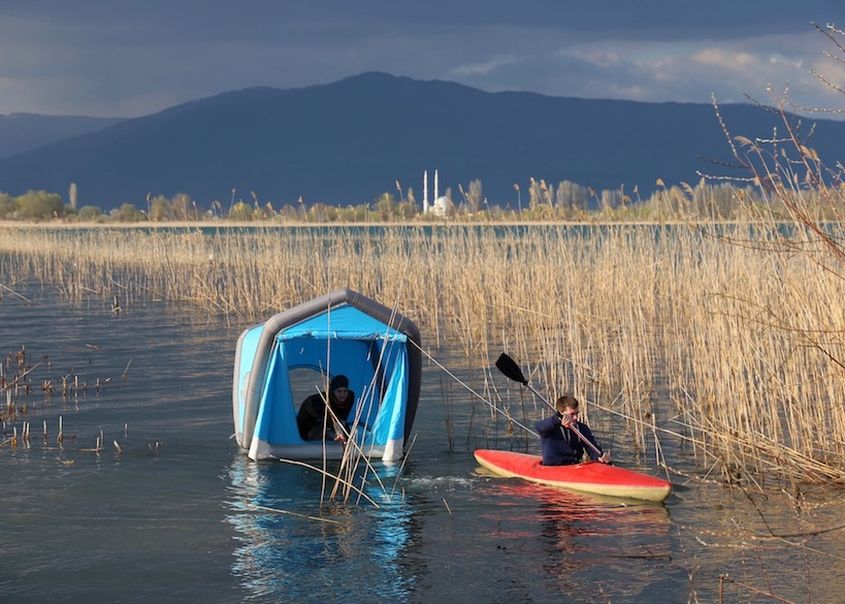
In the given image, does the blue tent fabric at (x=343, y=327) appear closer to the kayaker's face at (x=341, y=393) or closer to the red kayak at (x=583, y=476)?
the kayaker's face at (x=341, y=393)

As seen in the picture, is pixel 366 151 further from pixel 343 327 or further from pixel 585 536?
pixel 585 536

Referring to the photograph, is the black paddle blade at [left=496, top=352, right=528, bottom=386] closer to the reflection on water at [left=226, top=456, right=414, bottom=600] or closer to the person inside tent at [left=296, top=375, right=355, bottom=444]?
the reflection on water at [left=226, top=456, right=414, bottom=600]

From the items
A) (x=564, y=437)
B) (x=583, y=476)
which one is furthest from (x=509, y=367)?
(x=583, y=476)

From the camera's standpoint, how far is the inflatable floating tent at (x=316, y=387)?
9.72 meters

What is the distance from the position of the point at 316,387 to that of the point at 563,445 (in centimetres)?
186

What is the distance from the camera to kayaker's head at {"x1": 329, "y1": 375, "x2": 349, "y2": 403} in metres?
10.3

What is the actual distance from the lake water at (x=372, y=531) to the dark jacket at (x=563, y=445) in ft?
0.92

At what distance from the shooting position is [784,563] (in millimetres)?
7480

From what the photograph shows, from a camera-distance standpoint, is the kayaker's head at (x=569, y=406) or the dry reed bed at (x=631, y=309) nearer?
the dry reed bed at (x=631, y=309)

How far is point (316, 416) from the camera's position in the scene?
1059 cm

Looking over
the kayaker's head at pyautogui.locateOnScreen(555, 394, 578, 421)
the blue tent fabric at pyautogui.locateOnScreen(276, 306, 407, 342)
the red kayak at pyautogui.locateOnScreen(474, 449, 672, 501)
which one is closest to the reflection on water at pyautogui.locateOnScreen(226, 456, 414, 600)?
the red kayak at pyautogui.locateOnScreen(474, 449, 672, 501)

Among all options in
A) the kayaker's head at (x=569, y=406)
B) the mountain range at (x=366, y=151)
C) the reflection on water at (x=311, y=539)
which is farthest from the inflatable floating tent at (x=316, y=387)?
the mountain range at (x=366, y=151)

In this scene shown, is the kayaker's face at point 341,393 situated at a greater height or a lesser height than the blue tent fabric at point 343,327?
lesser

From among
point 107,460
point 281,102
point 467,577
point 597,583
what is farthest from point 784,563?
point 281,102
